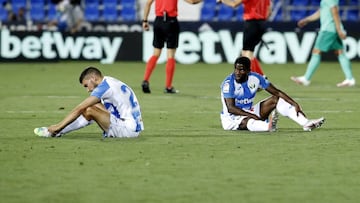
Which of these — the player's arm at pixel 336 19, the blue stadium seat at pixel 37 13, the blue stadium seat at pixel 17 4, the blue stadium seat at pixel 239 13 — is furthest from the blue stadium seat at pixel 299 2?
the player's arm at pixel 336 19

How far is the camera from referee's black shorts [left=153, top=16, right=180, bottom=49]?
59.8ft

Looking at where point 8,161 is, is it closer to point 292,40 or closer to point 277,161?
point 277,161

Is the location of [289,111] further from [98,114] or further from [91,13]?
[91,13]

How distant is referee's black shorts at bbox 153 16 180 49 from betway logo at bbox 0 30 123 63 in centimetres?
859

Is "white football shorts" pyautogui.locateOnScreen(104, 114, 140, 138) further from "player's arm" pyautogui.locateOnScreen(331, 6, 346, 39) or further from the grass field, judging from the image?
"player's arm" pyautogui.locateOnScreen(331, 6, 346, 39)

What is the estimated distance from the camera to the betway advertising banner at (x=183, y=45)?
26562mm

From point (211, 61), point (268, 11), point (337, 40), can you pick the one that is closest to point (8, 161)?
point (268, 11)

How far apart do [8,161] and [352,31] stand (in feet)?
57.6

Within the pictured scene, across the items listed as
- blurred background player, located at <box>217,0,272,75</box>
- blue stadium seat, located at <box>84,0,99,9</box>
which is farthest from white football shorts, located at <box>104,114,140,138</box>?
blue stadium seat, located at <box>84,0,99,9</box>

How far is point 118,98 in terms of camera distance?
37.3ft

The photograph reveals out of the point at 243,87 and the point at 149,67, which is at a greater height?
the point at 243,87

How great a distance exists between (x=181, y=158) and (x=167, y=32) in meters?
8.16

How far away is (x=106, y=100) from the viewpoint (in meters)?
11.4

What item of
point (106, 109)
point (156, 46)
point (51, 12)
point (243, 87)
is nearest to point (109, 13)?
point (51, 12)
